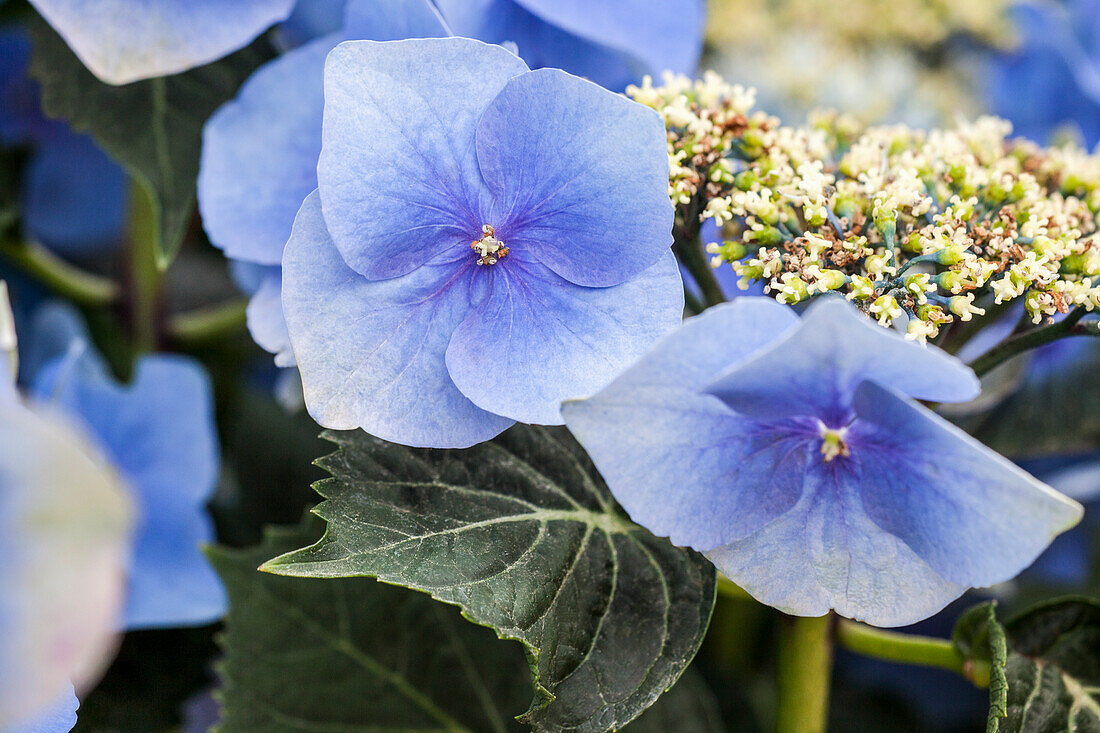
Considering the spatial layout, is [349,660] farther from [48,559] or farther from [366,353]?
[48,559]

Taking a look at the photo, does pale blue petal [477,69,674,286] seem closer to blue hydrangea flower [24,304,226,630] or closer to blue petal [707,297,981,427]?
blue petal [707,297,981,427]

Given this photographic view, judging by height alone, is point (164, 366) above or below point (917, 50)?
below

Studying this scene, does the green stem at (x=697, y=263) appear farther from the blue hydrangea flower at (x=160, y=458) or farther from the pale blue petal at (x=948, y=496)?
the blue hydrangea flower at (x=160, y=458)

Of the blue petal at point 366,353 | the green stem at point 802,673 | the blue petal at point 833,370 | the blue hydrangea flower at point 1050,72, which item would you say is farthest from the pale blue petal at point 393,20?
the blue hydrangea flower at point 1050,72

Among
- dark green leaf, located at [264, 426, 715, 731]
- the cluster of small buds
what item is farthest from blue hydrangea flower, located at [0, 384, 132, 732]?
the cluster of small buds

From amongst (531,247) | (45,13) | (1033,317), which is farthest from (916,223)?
(45,13)

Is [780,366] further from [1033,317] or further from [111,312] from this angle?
[111,312]
